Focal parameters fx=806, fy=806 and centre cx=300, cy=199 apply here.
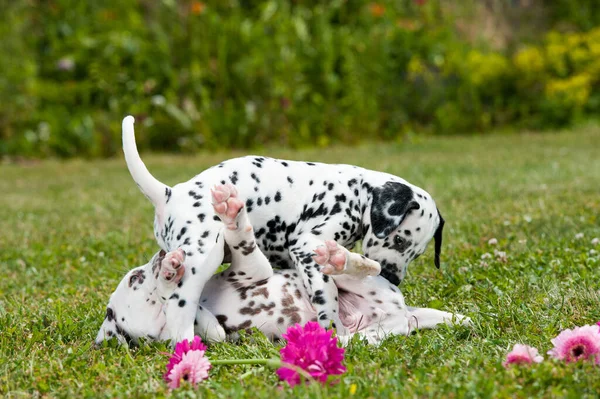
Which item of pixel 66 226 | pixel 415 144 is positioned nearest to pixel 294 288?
pixel 66 226

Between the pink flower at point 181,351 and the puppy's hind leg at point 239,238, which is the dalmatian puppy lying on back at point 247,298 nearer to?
the puppy's hind leg at point 239,238

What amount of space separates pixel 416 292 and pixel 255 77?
9278mm

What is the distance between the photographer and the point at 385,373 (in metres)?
2.98

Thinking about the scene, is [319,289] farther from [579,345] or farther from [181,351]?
[579,345]

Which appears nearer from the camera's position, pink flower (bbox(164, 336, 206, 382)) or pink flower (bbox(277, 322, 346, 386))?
pink flower (bbox(277, 322, 346, 386))

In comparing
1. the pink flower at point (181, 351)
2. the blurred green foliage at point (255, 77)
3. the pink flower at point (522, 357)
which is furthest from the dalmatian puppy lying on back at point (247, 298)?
the blurred green foliage at point (255, 77)

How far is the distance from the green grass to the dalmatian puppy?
0.36 meters

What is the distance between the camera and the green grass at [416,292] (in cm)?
288

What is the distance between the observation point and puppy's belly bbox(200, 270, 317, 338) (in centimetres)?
371

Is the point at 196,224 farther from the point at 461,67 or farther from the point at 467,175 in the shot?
the point at 461,67

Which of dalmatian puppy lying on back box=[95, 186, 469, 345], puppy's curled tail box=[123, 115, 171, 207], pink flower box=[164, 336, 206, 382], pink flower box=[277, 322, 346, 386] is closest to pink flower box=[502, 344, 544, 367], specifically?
pink flower box=[277, 322, 346, 386]

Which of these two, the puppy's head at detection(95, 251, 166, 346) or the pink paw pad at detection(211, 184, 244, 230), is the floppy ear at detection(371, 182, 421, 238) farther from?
the puppy's head at detection(95, 251, 166, 346)

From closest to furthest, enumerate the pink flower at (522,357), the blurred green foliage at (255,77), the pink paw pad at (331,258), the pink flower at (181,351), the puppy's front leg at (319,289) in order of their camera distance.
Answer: the pink flower at (522,357)
the pink flower at (181,351)
the pink paw pad at (331,258)
the puppy's front leg at (319,289)
the blurred green foliage at (255,77)

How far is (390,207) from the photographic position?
3930mm
